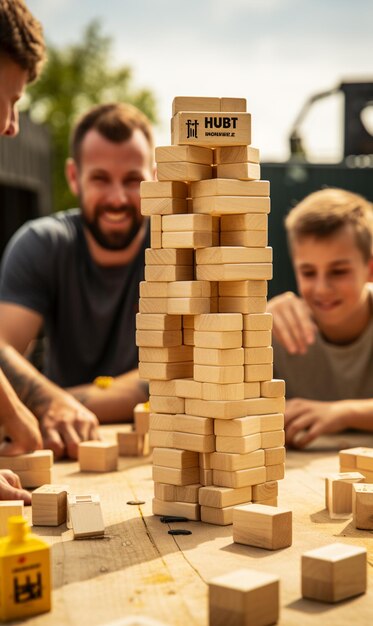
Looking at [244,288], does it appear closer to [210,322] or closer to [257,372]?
[210,322]

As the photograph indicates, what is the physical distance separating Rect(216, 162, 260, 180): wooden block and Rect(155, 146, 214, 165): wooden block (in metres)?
0.07

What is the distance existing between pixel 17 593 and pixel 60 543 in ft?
1.85

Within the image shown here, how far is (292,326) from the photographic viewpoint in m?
4.24

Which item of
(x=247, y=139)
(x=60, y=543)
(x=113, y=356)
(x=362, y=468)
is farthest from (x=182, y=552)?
(x=113, y=356)

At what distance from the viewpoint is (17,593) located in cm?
184

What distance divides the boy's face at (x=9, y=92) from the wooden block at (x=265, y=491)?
6.37 ft

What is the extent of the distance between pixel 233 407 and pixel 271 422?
179 mm

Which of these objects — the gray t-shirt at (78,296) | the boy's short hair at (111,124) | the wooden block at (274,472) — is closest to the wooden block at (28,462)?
the wooden block at (274,472)

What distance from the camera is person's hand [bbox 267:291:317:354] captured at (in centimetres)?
421

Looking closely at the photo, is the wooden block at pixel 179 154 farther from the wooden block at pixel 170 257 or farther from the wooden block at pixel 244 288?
the wooden block at pixel 244 288

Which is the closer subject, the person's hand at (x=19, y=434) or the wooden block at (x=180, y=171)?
the wooden block at (x=180, y=171)

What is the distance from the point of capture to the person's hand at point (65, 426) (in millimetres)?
3580

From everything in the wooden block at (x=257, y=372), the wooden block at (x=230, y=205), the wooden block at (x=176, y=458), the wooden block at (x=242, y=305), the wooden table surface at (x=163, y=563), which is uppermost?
the wooden block at (x=230, y=205)

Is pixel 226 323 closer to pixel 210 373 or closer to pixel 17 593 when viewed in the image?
pixel 210 373
